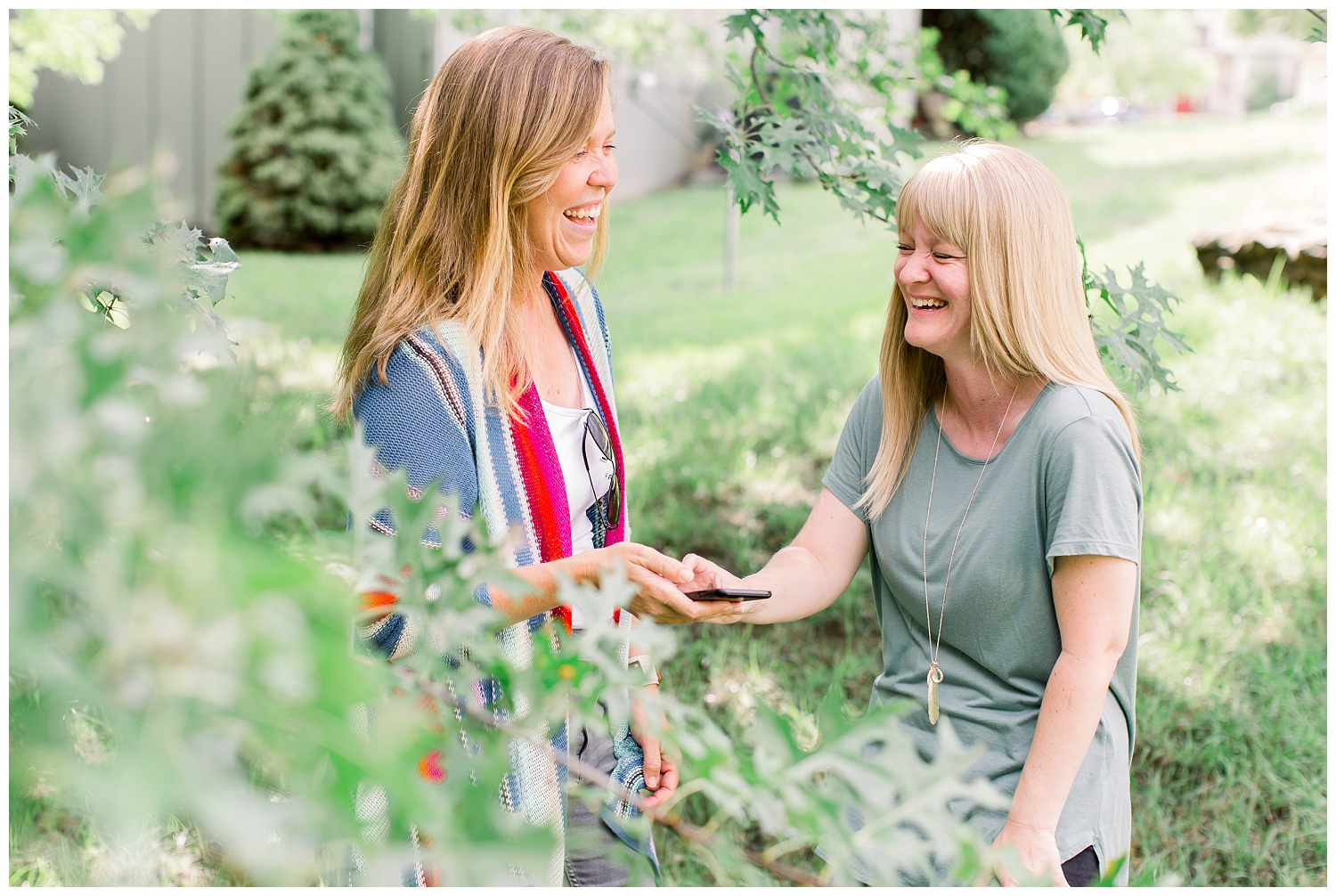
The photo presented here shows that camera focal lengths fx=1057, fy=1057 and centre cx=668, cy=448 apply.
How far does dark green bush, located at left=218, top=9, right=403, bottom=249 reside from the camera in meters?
11.4

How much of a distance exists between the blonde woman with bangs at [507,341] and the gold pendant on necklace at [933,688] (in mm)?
401

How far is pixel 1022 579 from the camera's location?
5.98 ft

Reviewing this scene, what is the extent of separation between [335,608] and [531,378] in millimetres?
1407

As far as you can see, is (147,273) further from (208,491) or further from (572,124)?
(572,124)

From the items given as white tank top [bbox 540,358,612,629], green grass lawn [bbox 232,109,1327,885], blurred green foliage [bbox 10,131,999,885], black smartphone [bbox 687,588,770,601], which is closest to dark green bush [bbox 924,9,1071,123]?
green grass lawn [bbox 232,109,1327,885]

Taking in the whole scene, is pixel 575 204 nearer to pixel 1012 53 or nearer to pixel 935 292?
pixel 935 292

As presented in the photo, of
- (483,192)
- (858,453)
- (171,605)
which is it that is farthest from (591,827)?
(171,605)

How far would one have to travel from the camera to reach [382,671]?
729mm

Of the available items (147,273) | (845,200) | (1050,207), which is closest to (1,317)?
(147,273)

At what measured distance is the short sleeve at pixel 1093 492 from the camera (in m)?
1.68

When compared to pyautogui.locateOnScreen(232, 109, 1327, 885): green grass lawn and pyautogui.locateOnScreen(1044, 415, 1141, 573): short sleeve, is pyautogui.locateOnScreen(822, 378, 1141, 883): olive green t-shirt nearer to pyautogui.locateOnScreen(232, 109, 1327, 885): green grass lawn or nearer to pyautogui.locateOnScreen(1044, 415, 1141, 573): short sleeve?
pyautogui.locateOnScreen(1044, 415, 1141, 573): short sleeve

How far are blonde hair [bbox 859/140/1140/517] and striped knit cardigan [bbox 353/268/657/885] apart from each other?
31.5 inches

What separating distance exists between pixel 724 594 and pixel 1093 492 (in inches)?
26.3

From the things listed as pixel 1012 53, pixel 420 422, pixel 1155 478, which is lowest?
pixel 1155 478
